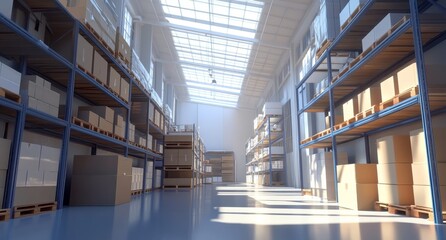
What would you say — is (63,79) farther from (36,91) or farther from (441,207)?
(441,207)

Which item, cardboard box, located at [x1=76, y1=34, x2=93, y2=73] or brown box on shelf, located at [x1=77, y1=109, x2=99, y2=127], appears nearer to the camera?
cardboard box, located at [x1=76, y1=34, x2=93, y2=73]

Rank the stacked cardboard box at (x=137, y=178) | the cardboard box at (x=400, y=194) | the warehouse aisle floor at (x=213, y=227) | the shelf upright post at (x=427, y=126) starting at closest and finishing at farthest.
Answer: the warehouse aisle floor at (x=213, y=227)
the shelf upright post at (x=427, y=126)
the cardboard box at (x=400, y=194)
the stacked cardboard box at (x=137, y=178)

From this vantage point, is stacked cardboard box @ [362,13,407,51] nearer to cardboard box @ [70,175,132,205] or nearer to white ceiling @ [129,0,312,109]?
cardboard box @ [70,175,132,205]

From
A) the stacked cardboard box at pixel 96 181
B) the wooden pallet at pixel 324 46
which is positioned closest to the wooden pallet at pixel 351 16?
the wooden pallet at pixel 324 46

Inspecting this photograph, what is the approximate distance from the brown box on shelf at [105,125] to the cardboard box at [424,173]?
6279mm

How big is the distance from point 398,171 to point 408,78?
5.02ft

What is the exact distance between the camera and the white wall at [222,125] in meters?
31.5

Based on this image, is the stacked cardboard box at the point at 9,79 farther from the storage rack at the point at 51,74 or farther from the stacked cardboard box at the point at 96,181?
the stacked cardboard box at the point at 96,181

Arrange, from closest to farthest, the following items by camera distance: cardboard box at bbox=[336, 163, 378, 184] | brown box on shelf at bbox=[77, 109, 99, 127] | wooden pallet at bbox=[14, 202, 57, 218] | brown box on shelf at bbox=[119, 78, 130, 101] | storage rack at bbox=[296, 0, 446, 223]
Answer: storage rack at bbox=[296, 0, 446, 223] < wooden pallet at bbox=[14, 202, 57, 218] < cardboard box at bbox=[336, 163, 378, 184] < brown box on shelf at bbox=[77, 109, 99, 127] < brown box on shelf at bbox=[119, 78, 130, 101]

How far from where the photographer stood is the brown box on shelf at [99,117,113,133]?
7.24 metres

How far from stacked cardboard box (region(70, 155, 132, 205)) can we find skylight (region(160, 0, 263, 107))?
9606 millimetres

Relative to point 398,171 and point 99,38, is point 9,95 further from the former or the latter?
point 398,171

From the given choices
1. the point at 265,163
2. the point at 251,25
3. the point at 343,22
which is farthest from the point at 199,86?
the point at 343,22

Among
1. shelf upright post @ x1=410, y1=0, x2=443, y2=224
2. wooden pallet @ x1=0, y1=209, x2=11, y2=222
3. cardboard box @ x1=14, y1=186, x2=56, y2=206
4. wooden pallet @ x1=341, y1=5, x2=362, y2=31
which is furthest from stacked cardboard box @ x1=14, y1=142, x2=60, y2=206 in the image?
wooden pallet @ x1=341, y1=5, x2=362, y2=31
